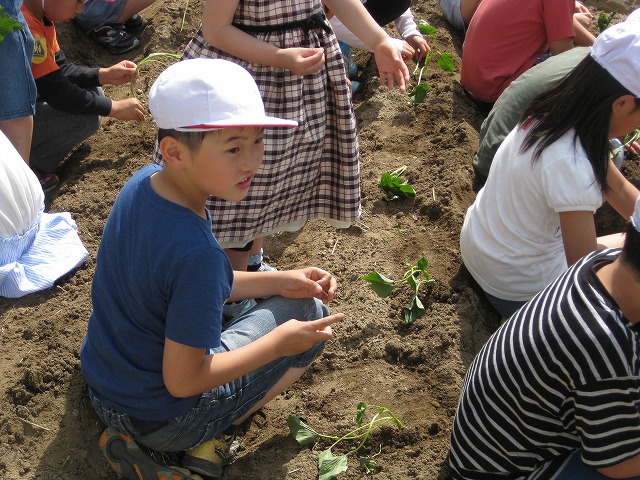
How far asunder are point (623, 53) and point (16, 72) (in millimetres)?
2246

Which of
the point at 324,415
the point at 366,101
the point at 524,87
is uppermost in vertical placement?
the point at 524,87

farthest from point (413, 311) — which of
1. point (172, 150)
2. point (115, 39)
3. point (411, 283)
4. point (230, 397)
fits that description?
point (115, 39)

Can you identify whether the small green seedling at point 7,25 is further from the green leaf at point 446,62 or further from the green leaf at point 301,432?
the green leaf at point 446,62

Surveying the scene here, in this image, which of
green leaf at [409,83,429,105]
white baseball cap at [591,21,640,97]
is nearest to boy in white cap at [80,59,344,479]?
white baseball cap at [591,21,640,97]

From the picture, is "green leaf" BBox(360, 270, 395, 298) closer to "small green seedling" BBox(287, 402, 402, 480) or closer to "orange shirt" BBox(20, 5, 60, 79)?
"small green seedling" BBox(287, 402, 402, 480)

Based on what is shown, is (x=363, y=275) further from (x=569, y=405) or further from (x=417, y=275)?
(x=569, y=405)

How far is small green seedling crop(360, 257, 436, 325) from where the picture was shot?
3.04m

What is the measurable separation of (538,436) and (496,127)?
1705 millimetres

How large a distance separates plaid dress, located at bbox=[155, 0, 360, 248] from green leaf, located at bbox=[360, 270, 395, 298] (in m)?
0.23

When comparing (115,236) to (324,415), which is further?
(324,415)

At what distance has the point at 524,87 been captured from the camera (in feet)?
10.9

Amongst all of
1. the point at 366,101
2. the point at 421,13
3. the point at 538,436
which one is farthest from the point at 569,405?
the point at 421,13

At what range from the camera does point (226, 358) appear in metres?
2.03

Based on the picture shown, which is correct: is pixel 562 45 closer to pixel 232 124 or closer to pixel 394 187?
pixel 394 187
